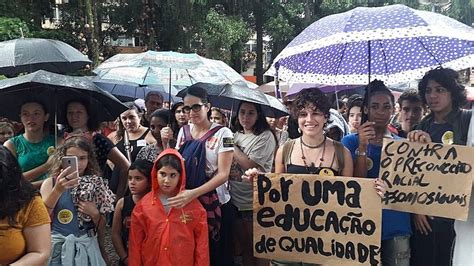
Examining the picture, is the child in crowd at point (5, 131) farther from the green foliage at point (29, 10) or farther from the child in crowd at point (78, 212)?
the green foliage at point (29, 10)

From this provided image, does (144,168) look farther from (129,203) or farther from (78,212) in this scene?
(78,212)

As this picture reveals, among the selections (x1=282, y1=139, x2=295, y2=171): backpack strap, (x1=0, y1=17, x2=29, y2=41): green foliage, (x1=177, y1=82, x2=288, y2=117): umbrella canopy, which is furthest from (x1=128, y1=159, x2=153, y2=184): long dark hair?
(x1=0, y1=17, x2=29, y2=41): green foliage

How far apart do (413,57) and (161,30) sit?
16.9 meters

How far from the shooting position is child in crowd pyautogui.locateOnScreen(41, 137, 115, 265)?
10.7 feet

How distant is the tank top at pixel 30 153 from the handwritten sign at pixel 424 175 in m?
2.60

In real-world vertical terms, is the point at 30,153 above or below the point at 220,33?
below

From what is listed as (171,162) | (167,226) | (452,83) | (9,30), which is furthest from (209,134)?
(9,30)

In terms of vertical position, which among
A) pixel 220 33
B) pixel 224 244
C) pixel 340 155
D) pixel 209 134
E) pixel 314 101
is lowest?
pixel 224 244

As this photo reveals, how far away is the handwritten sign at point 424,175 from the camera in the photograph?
3.06m

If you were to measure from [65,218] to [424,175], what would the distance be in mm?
2497

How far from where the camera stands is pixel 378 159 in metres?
3.48

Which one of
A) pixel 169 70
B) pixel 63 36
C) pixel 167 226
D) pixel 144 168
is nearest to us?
pixel 167 226

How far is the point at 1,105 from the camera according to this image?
3979 mm

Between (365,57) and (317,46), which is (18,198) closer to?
(317,46)
